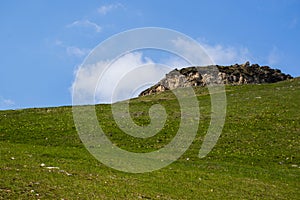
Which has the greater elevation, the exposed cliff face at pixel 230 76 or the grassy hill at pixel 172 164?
the exposed cliff face at pixel 230 76

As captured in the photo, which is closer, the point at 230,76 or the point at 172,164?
the point at 172,164

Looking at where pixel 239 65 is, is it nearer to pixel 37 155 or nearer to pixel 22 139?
pixel 22 139

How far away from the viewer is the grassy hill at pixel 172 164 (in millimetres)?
21266

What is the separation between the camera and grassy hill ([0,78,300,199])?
837 inches

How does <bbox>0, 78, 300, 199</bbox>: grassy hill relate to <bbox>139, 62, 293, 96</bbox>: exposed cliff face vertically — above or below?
below

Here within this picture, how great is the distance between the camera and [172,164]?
31906mm

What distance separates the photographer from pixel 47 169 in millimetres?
24391

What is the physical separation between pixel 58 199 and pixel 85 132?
25.3 meters

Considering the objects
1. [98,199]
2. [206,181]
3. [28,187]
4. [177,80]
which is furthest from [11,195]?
[177,80]

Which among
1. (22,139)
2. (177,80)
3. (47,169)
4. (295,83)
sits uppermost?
(177,80)

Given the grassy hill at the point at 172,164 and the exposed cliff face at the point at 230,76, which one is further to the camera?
the exposed cliff face at the point at 230,76

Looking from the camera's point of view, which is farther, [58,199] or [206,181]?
[206,181]

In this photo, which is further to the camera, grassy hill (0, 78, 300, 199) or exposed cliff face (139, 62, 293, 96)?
exposed cliff face (139, 62, 293, 96)

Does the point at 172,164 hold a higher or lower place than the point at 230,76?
lower
